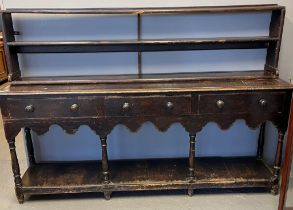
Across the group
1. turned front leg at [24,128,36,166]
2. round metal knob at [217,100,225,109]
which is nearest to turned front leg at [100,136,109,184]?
turned front leg at [24,128,36,166]

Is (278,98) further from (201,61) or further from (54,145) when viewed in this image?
(54,145)

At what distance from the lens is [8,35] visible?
2.28m

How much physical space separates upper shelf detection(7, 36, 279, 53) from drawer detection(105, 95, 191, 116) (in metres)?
0.41

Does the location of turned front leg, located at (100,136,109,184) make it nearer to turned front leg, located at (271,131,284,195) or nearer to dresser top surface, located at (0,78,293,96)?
dresser top surface, located at (0,78,293,96)

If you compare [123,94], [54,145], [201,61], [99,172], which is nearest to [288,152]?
[201,61]

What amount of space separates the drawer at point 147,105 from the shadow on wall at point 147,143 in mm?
502

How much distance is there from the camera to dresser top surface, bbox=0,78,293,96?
2158mm

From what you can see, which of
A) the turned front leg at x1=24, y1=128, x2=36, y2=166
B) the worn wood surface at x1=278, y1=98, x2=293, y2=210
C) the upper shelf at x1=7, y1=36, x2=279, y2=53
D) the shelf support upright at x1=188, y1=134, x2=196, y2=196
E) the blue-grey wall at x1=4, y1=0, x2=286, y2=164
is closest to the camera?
the worn wood surface at x1=278, y1=98, x2=293, y2=210

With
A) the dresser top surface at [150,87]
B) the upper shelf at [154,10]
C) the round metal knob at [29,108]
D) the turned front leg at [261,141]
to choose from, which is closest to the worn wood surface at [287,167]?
the dresser top surface at [150,87]

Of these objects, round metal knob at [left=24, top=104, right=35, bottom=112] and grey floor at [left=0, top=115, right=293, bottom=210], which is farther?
grey floor at [left=0, top=115, right=293, bottom=210]

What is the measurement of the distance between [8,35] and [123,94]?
0.95 m

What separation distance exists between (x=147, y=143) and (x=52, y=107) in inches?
37.1

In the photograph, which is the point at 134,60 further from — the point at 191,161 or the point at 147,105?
the point at 191,161

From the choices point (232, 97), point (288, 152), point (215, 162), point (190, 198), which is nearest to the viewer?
point (288, 152)
